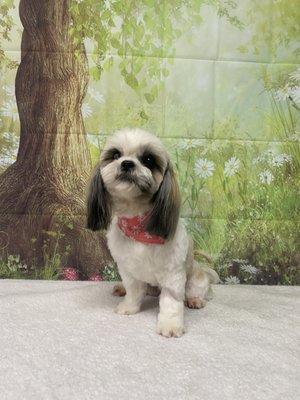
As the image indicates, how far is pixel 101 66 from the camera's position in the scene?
2.08m

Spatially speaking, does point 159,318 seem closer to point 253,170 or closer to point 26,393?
point 26,393

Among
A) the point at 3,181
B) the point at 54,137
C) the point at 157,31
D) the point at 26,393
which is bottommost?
the point at 26,393

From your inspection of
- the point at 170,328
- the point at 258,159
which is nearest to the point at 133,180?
the point at 170,328

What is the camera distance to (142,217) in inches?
63.2

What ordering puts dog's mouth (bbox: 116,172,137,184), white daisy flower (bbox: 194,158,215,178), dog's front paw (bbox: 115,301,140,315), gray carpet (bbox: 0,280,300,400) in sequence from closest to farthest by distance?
gray carpet (bbox: 0,280,300,400), dog's mouth (bbox: 116,172,137,184), dog's front paw (bbox: 115,301,140,315), white daisy flower (bbox: 194,158,215,178)

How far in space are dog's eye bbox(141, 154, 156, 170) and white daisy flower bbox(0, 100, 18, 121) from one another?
0.85m

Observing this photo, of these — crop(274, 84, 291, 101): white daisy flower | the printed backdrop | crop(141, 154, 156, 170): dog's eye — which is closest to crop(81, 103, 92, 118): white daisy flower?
the printed backdrop

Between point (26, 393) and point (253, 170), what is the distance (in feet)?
4.81

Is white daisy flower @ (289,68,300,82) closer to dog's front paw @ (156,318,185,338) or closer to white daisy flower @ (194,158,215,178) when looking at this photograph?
white daisy flower @ (194,158,215,178)

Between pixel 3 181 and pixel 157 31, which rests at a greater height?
pixel 157 31

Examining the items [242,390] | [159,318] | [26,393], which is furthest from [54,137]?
[242,390]

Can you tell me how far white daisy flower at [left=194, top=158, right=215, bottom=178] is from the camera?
2.15 metres

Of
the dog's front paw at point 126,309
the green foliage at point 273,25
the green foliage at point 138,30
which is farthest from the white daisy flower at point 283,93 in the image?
the dog's front paw at point 126,309

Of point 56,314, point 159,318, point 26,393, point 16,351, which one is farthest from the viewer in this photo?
point 56,314
